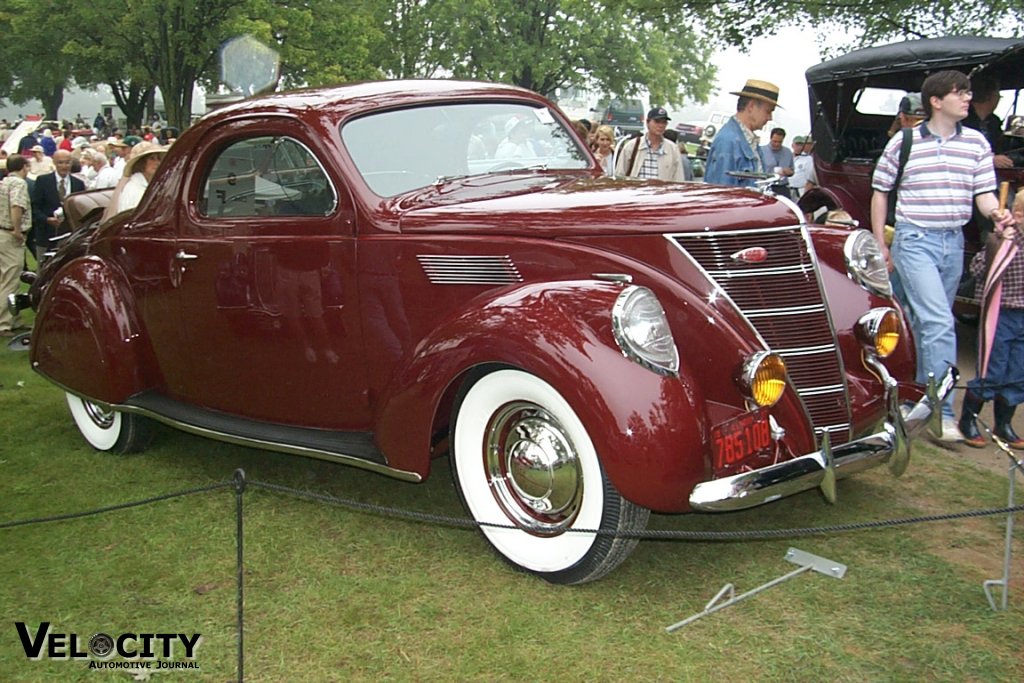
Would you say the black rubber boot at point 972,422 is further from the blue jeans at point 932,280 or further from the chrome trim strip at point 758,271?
the chrome trim strip at point 758,271

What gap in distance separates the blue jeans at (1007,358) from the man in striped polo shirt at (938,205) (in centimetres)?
21

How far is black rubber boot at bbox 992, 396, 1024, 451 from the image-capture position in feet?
17.1

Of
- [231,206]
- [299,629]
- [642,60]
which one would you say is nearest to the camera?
[299,629]

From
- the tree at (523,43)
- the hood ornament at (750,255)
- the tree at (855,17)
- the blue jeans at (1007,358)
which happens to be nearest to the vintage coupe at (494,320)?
the hood ornament at (750,255)

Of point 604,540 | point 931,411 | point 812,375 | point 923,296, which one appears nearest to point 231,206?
point 604,540

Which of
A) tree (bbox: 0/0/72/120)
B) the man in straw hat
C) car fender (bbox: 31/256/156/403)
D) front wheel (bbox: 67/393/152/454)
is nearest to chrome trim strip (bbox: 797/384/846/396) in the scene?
the man in straw hat

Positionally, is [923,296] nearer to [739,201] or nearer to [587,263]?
[739,201]

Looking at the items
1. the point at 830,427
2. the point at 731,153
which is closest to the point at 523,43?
the point at 731,153

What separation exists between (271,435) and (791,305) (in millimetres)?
2287

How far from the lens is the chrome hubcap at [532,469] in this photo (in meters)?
→ 3.52

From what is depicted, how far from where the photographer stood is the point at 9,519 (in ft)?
14.6

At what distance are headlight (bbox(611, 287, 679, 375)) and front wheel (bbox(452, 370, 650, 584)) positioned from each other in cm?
32

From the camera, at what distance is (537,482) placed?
11.8 ft

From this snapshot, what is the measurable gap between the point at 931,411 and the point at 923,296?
1567 millimetres
